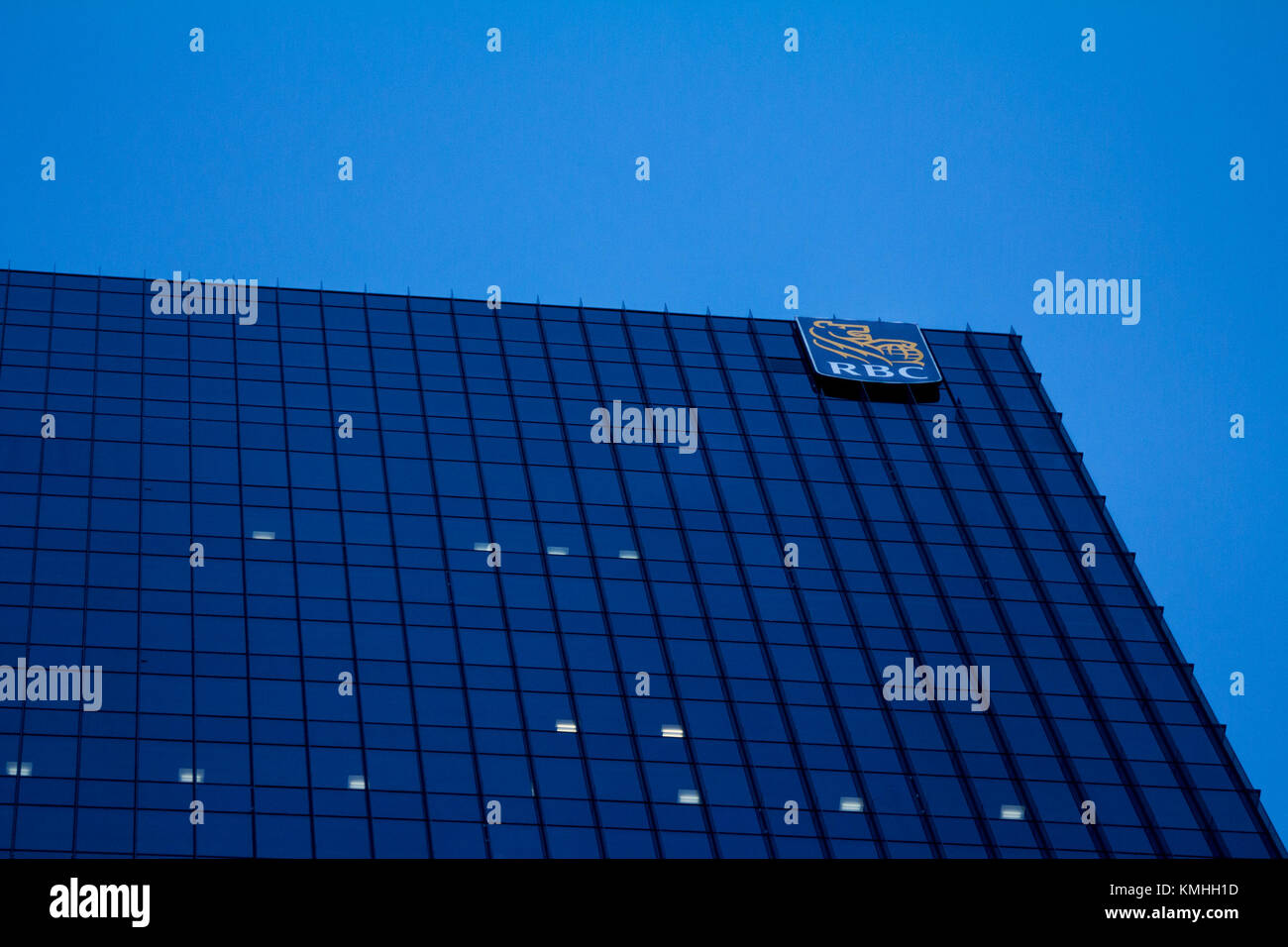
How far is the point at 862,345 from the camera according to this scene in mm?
108875

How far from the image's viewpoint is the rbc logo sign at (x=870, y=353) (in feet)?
345

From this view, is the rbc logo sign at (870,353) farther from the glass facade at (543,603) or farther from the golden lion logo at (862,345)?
the glass facade at (543,603)

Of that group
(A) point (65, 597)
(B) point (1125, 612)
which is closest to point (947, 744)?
(B) point (1125, 612)

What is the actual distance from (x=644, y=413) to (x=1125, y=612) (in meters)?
28.0

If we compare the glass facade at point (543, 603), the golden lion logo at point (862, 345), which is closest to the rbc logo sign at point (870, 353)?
the golden lion logo at point (862, 345)

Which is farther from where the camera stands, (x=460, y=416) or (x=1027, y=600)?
(x=460, y=416)

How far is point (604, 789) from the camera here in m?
75.7

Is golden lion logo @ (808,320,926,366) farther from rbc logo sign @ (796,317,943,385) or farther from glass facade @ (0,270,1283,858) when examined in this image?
glass facade @ (0,270,1283,858)

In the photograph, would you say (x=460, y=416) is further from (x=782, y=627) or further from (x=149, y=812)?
(x=149, y=812)

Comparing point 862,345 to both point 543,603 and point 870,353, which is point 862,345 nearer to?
point 870,353

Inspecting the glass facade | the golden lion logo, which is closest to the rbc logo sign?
the golden lion logo

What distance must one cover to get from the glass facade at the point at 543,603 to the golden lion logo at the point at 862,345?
209cm

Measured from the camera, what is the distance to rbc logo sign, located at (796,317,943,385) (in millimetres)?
105062

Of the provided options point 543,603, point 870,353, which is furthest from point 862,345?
point 543,603
